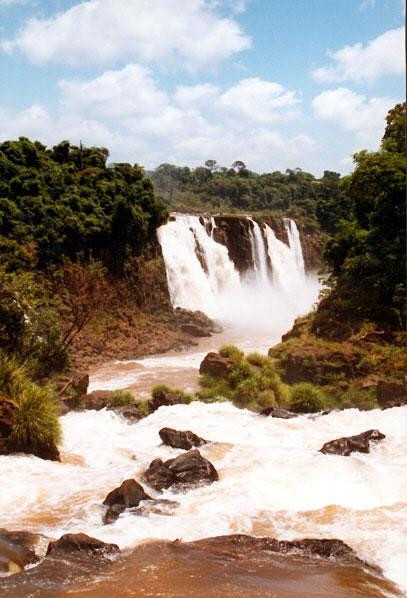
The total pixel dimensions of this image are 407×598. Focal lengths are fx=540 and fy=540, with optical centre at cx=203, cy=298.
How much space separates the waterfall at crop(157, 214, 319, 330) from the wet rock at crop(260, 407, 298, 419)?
17.5 m

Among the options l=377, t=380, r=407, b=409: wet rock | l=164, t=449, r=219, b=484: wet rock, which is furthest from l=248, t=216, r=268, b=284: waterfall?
l=164, t=449, r=219, b=484: wet rock

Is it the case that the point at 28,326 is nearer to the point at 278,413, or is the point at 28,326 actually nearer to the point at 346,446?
the point at 278,413

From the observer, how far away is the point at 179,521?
7727 millimetres

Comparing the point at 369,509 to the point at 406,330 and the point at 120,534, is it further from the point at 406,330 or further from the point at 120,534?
the point at 406,330

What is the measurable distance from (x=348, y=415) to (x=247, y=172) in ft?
255

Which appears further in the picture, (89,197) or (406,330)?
(89,197)

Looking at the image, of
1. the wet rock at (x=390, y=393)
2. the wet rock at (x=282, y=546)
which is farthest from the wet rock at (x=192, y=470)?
the wet rock at (x=390, y=393)

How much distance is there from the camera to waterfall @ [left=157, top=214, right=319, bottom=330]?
108 feet

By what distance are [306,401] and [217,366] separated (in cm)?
379

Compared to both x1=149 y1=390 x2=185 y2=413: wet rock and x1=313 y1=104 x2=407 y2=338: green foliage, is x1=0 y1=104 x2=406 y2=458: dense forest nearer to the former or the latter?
x1=313 y1=104 x2=407 y2=338: green foliage

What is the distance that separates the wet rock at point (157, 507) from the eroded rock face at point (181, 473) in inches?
24.3

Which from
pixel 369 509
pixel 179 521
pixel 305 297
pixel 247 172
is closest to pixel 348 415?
pixel 369 509

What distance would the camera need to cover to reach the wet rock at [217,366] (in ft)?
59.5

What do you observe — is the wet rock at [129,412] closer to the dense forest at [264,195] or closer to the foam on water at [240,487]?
the foam on water at [240,487]
